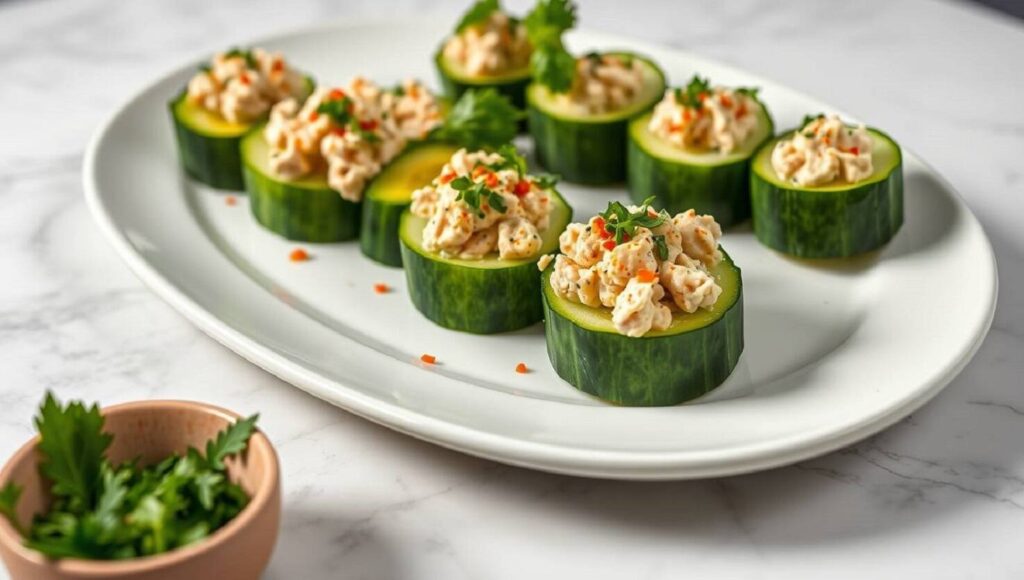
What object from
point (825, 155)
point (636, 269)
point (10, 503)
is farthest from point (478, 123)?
point (10, 503)

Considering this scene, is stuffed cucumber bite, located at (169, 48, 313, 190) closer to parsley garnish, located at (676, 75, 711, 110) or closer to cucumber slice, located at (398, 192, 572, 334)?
cucumber slice, located at (398, 192, 572, 334)

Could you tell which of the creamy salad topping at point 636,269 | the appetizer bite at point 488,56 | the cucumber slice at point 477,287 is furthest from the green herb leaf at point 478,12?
the creamy salad topping at point 636,269

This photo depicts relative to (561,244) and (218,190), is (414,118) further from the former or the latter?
(561,244)

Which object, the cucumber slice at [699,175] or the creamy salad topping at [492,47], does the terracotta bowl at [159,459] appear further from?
the creamy salad topping at [492,47]

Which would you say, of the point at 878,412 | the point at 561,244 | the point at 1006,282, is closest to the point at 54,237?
the point at 561,244

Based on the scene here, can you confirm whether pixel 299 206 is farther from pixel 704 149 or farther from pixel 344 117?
pixel 704 149
